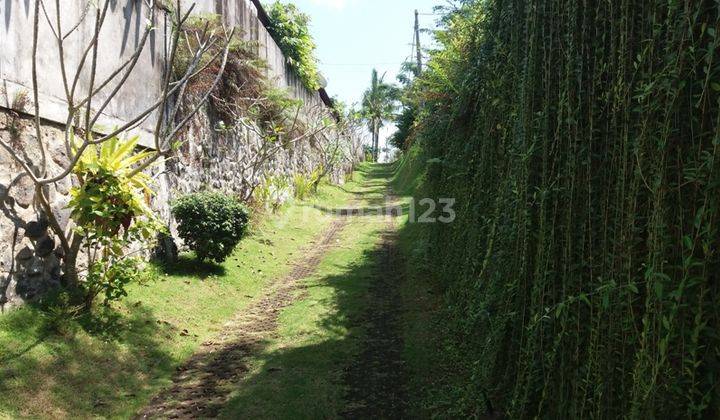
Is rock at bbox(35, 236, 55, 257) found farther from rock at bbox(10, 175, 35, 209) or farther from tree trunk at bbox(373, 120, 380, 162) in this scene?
tree trunk at bbox(373, 120, 380, 162)

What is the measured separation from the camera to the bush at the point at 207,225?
7340 millimetres

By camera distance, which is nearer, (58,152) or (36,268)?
(36,268)

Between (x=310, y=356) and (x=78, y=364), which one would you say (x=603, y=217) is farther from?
(x=78, y=364)

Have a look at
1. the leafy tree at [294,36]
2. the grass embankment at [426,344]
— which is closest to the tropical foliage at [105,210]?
the grass embankment at [426,344]

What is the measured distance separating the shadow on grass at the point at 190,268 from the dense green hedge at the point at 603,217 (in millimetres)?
4275

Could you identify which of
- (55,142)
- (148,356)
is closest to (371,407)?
(148,356)

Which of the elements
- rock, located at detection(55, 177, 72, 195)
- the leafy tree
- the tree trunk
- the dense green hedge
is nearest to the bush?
rock, located at detection(55, 177, 72, 195)

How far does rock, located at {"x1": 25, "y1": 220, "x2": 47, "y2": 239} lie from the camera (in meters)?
4.71

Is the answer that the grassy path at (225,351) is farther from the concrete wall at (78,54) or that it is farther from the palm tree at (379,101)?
the palm tree at (379,101)

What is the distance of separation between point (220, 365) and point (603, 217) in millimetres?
3664

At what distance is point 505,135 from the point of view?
4.10 metres

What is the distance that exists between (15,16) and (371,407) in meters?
4.40

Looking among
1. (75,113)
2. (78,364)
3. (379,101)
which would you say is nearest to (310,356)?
(78,364)

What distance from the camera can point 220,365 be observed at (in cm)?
494
